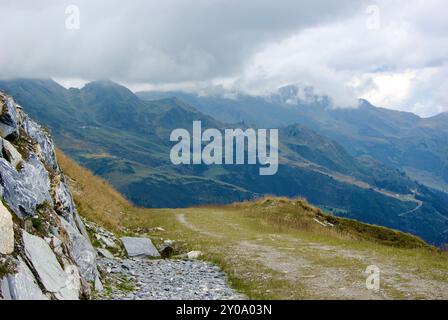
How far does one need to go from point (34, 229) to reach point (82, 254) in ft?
10.6

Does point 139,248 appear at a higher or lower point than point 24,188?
lower

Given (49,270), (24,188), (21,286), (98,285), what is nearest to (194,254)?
(98,285)

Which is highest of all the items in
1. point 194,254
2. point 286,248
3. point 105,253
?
point 105,253

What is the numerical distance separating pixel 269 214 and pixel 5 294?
44185 millimetres

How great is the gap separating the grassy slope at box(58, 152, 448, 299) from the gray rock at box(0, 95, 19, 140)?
1303 centimetres

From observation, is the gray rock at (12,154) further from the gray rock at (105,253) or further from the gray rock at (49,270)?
the gray rock at (105,253)

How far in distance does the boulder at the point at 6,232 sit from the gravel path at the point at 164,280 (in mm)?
4940

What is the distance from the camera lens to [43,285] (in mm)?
14180

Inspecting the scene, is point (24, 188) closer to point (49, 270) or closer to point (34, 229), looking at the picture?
point (34, 229)

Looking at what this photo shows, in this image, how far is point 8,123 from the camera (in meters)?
21.1

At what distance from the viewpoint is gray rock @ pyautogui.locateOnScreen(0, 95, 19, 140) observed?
20.6 m

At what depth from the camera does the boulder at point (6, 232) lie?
1362 cm

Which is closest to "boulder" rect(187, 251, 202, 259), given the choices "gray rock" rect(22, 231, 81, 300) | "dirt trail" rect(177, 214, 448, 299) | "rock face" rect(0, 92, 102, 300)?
"dirt trail" rect(177, 214, 448, 299)

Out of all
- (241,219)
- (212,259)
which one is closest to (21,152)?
(212,259)
